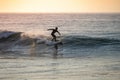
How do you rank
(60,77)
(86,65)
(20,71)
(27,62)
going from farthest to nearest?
(27,62)
(86,65)
(20,71)
(60,77)

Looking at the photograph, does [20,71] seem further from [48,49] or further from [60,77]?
[48,49]

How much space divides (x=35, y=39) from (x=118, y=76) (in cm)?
1757

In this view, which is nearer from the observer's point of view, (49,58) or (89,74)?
(89,74)

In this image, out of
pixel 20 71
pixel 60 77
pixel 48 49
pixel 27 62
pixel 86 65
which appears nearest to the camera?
pixel 60 77

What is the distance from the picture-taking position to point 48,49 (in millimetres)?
25281

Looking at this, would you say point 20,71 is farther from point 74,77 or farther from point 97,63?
point 97,63

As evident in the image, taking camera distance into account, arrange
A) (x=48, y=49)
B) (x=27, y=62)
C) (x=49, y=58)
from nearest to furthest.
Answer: (x=27, y=62), (x=49, y=58), (x=48, y=49)

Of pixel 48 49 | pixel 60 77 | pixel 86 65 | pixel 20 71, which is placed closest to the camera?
pixel 60 77

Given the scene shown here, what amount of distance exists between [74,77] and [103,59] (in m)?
4.91

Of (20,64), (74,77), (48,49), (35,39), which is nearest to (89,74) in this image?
(74,77)

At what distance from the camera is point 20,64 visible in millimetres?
17859

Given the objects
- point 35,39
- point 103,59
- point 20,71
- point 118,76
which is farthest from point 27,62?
point 35,39

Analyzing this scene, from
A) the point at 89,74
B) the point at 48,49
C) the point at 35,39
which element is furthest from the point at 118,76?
the point at 35,39

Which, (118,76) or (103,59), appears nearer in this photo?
(118,76)
